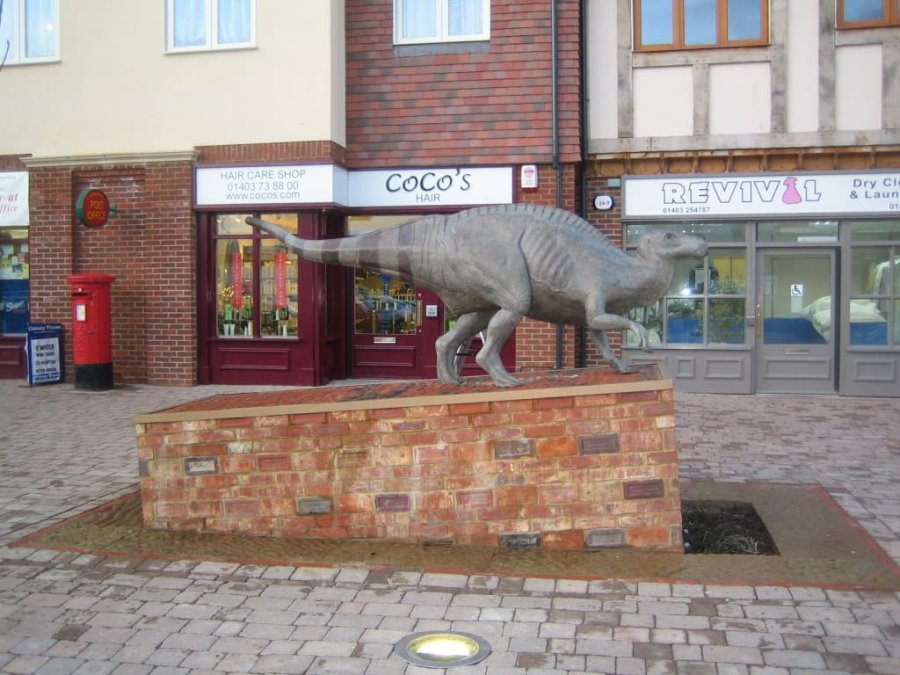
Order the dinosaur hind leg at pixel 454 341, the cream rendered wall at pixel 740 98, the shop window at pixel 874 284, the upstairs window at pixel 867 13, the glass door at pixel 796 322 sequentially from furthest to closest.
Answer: the glass door at pixel 796 322 < the cream rendered wall at pixel 740 98 < the shop window at pixel 874 284 < the upstairs window at pixel 867 13 < the dinosaur hind leg at pixel 454 341

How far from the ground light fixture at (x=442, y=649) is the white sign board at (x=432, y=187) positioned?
892 centimetres

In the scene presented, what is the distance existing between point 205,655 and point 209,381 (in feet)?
31.5

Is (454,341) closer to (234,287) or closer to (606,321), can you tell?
(606,321)

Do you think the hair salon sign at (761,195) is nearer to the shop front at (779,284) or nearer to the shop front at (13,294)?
the shop front at (779,284)

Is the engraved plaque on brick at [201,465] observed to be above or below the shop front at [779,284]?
below

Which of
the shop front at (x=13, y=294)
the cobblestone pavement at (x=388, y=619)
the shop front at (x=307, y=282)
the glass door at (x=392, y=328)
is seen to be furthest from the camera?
the shop front at (x=13, y=294)

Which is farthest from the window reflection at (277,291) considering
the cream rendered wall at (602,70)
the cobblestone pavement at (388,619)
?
the cobblestone pavement at (388,619)

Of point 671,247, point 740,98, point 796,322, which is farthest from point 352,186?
point 671,247

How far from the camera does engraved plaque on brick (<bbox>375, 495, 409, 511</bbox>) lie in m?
5.13

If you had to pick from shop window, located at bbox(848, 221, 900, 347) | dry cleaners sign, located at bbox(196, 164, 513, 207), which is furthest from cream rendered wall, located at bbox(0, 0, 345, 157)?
shop window, located at bbox(848, 221, 900, 347)

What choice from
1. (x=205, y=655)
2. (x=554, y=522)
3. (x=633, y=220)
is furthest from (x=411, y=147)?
(x=205, y=655)

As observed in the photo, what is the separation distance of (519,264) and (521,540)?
1603mm

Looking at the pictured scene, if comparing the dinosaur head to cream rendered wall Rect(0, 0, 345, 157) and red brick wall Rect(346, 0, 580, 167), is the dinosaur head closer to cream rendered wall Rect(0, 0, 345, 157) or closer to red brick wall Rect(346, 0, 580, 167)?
red brick wall Rect(346, 0, 580, 167)

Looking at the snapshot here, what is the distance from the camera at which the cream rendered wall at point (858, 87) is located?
11.8m
